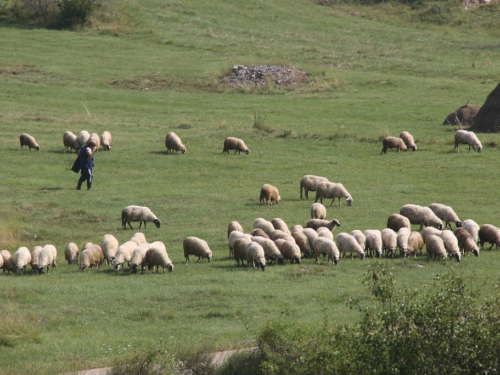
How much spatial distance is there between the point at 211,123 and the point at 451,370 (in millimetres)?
36049

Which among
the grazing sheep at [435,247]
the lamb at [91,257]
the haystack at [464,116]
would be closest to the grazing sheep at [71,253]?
the lamb at [91,257]

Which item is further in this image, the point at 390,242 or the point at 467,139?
the point at 467,139

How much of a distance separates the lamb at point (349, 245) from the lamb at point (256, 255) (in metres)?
2.48

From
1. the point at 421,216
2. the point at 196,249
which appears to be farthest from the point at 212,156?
the point at 196,249

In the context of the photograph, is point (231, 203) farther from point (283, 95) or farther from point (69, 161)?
point (283, 95)

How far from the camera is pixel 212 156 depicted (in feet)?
125

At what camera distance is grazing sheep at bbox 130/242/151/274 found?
69.1ft

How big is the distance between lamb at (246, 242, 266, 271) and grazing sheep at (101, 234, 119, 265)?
384 centimetres

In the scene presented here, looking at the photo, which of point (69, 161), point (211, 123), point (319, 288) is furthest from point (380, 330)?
point (211, 123)

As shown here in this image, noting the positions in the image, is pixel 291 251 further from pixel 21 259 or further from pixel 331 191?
pixel 331 191

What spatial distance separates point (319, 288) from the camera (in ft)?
63.1

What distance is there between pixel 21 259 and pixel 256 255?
20.2 ft

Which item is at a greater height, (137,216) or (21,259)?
(21,259)

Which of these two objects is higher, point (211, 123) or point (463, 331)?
point (463, 331)
